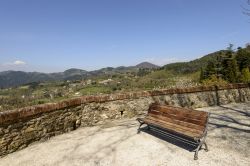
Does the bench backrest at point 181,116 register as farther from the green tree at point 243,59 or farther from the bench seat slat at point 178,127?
the green tree at point 243,59

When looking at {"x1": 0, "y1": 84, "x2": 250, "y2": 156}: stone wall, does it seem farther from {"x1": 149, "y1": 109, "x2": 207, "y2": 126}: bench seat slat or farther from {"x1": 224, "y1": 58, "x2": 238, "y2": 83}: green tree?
{"x1": 224, "y1": 58, "x2": 238, "y2": 83}: green tree

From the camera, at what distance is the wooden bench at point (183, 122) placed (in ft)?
16.7

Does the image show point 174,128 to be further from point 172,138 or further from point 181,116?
point 172,138

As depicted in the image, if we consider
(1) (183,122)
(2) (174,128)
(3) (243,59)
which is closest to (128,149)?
(2) (174,128)

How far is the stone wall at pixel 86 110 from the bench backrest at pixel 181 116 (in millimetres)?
1695

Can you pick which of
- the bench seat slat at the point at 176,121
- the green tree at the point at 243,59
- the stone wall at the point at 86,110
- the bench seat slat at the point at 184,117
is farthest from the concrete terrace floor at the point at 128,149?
the green tree at the point at 243,59

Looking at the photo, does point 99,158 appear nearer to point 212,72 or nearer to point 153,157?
point 153,157

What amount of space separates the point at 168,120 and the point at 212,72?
34358 millimetres

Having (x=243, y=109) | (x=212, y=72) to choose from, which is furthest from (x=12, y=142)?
(x=212, y=72)

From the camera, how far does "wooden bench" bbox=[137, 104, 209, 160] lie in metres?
5.09

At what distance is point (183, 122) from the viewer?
5.64 m

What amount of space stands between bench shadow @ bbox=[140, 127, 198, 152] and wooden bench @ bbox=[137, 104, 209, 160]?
28 mm

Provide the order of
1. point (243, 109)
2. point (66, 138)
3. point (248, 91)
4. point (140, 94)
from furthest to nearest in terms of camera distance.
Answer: point (248, 91) < point (243, 109) < point (140, 94) < point (66, 138)

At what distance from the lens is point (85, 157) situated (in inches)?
194
